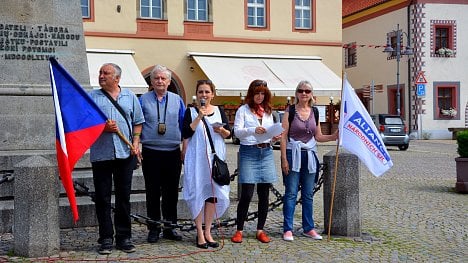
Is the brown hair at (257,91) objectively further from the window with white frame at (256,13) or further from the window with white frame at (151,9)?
the window with white frame at (256,13)

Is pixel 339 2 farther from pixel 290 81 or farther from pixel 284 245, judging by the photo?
pixel 284 245

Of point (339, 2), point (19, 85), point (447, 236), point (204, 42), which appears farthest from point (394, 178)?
point (339, 2)

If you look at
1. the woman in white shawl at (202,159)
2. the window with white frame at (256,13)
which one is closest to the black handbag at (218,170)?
the woman in white shawl at (202,159)

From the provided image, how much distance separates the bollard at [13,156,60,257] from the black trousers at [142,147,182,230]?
95 cm

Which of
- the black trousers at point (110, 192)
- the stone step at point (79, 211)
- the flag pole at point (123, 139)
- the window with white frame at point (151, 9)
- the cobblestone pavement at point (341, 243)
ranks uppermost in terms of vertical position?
the window with white frame at point (151, 9)

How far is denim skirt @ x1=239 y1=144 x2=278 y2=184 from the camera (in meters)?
6.34

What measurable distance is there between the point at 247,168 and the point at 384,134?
1854cm

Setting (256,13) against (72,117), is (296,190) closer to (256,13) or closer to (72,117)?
(72,117)

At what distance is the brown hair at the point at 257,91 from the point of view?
6348 millimetres

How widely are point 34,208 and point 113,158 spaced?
2.75 feet

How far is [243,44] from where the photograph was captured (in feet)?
96.3

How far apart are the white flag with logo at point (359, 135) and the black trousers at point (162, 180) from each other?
1911 mm

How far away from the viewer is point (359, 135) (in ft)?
22.6

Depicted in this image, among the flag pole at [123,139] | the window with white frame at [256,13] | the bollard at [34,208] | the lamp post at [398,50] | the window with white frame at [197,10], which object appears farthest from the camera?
the lamp post at [398,50]
